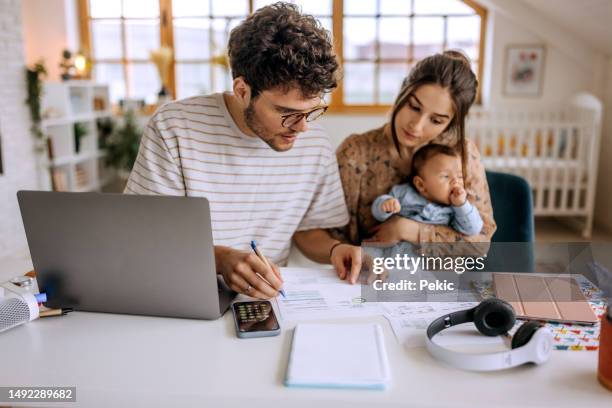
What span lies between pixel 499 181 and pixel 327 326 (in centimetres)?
103

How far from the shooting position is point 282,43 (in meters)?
1.34

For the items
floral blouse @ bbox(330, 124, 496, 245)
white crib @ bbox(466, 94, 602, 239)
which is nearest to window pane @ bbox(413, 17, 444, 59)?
white crib @ bbox(466, 94, 602, 239)

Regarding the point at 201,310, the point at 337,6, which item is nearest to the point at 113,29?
the point at 337,6

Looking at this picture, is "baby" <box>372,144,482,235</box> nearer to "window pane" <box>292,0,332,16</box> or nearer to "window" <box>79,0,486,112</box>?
"window" <box>79,0,486,112</box>

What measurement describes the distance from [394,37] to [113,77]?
9.43ft

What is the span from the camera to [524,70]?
5.05 m

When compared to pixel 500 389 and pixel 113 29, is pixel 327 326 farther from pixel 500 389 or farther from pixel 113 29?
Answer: pixel 113 29

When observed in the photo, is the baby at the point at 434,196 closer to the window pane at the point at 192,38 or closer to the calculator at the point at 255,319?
the calculator at the point at 255,319

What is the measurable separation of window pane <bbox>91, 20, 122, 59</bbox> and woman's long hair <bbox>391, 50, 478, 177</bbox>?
452 cm

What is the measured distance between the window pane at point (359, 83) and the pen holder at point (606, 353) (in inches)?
192

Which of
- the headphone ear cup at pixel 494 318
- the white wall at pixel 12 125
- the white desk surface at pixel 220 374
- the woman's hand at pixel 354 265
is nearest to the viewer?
the white desk surface at pixel 220 374

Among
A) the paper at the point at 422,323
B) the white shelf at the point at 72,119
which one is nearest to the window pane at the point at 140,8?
the white shelf at the point at 72,119

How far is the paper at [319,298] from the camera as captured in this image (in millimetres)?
1130

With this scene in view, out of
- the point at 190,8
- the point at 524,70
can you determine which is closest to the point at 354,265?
the point at 524,70
